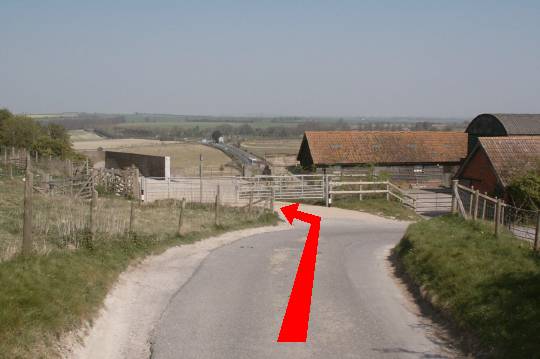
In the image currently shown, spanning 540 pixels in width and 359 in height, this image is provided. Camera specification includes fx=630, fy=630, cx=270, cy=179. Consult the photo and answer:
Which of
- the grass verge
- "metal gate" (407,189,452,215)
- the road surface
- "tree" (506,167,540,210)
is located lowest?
"metal gate" (407,189,452,215)

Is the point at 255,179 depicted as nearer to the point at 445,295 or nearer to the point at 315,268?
the point at 315,268

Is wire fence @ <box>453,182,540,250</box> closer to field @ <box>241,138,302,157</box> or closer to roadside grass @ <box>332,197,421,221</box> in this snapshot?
roadside grass @ <box>332,197,421,221</box>

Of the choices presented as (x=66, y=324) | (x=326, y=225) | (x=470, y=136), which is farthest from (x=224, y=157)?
(x=66, y=324)

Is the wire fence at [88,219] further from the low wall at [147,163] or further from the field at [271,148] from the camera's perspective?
the field at [271,148]

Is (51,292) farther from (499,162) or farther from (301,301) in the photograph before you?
(499,162)

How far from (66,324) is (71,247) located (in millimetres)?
4847

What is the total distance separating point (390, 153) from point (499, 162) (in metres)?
15.8

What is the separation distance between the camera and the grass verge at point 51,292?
8915 millimetres

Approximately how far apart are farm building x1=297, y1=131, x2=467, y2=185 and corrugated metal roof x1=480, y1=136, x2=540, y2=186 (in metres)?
13.0

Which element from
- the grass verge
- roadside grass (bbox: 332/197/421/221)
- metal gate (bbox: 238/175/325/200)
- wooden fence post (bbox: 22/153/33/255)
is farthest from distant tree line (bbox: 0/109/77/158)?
wooden fence post (bbox: 22/153/33/255)

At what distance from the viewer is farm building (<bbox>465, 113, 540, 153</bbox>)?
47188mm

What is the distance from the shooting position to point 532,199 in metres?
30.7

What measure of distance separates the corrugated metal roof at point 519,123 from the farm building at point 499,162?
9.71 m

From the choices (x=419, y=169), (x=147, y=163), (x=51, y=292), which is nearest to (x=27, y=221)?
(x=51, y=292)
